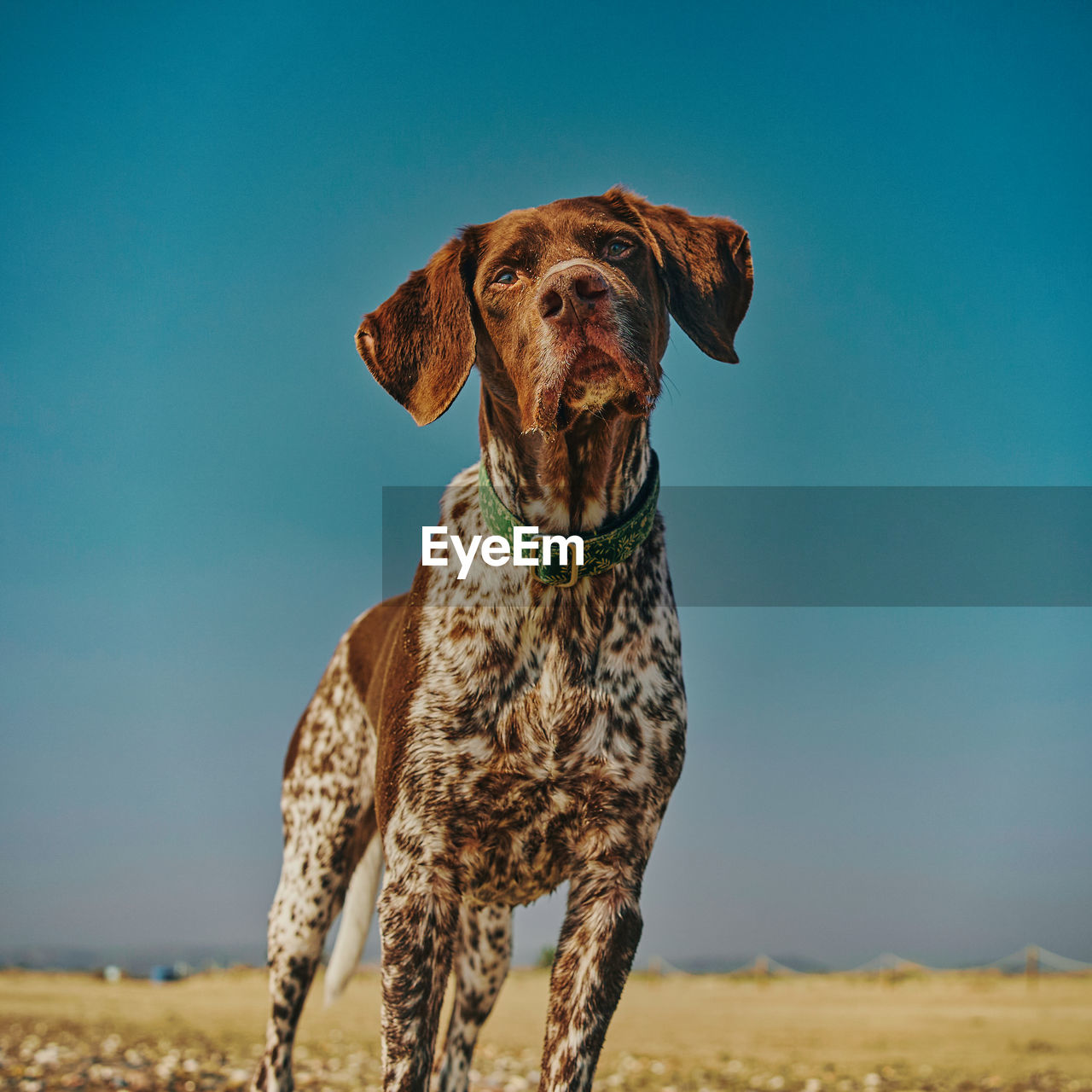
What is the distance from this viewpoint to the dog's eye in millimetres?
3568

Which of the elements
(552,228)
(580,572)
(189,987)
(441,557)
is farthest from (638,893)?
(189,987)

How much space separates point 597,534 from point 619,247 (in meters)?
0.93

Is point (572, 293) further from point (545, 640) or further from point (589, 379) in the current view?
point (545, 640)

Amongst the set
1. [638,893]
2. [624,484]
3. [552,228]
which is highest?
[552,228]

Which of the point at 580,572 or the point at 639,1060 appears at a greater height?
the point at 580,572

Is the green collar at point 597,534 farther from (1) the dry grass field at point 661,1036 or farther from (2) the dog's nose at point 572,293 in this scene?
(1) the dry grass field at point 661,1036

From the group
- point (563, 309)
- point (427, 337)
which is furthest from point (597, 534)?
point (427, 337)

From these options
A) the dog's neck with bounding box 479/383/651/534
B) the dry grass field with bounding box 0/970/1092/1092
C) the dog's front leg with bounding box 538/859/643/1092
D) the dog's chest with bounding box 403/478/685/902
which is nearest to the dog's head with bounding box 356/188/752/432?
the dog's neck with bounding box 479/383/651/534

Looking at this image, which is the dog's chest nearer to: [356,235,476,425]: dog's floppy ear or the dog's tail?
[356,235,476,425]: dog's floppy ear

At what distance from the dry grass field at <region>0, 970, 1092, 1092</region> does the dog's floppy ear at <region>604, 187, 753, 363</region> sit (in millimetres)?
4528

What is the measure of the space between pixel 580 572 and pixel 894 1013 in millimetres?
7310

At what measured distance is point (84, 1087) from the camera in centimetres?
644

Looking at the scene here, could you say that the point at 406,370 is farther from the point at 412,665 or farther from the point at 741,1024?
the point at 741,1024

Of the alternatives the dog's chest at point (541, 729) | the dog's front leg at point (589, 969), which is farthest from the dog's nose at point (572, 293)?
the dog's front leg at point (589, 969)
